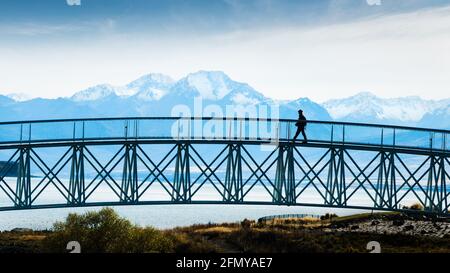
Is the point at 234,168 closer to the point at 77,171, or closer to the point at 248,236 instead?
the point at 77,171

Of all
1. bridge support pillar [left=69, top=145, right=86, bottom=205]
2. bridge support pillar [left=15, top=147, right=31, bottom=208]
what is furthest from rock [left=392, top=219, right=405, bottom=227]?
bridge support pillar [left=15, top=147, right=31, bottom=208]

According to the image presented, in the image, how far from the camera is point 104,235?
38812 mm

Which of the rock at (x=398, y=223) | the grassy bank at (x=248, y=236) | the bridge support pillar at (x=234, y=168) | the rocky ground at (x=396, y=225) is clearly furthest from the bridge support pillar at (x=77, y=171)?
the rock at (x=398, y=223)

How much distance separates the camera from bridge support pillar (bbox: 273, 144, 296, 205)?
4172cm

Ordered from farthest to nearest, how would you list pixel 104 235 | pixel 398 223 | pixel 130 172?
pixel 398 223 < pixel 130 172 < pixel 104 235

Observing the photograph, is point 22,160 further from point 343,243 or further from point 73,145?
point 343,243

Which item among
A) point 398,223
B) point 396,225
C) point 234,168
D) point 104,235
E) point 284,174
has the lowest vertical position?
point 396,225

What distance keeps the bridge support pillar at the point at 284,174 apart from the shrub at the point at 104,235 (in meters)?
8.14

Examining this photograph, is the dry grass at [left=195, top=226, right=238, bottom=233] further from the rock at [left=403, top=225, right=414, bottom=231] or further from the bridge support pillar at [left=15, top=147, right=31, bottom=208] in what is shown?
A: the bridge support pillar at [left=15, top=147, right=31, bottom=208]

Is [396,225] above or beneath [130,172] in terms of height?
beneath

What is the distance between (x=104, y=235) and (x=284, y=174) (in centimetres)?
1213

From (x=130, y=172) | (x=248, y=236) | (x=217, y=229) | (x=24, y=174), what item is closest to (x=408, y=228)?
(x=248, y=236)

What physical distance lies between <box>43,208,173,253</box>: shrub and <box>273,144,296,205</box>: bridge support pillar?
8145mm
